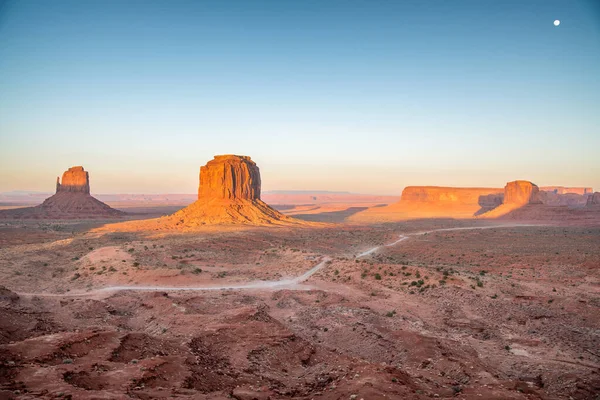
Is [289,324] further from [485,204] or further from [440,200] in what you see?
[440,200]

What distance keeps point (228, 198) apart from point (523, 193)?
83.3 m

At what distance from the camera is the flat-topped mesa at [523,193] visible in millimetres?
99875

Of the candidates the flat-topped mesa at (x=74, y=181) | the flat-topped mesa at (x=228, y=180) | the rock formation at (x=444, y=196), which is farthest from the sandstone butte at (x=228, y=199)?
the rock formation at (x=444, y=196)

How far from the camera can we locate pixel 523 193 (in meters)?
101

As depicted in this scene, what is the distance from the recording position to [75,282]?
85.7 feet

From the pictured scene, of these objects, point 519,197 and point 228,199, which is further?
point 519,197

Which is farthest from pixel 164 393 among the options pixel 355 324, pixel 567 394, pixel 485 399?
pixel 567 394

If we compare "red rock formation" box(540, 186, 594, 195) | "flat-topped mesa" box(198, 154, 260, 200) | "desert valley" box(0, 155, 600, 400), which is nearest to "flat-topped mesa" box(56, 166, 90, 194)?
"flat-topped mesa" box(198, 154, 260, 200)

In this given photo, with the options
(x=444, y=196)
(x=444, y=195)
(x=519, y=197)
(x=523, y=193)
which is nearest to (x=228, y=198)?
(x=519, y=197)

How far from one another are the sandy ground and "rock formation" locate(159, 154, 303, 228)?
30840 mm

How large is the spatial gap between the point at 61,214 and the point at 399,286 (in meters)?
96.3

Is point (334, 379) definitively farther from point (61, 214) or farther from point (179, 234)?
point (61, 214)

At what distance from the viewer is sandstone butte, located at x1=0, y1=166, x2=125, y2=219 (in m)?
91.8

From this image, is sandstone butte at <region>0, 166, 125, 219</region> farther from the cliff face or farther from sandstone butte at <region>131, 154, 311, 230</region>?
the cliff face
